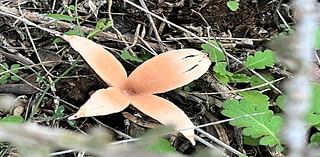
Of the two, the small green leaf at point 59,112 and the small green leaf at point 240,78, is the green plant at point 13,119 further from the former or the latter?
the small green leaf at point 240,78

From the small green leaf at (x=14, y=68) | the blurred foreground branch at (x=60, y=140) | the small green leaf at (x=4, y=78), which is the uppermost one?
the blurred foreground branch at (x=60, y=140)

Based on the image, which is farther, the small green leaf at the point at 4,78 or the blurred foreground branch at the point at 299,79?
the small green leaf at the point at 4,78

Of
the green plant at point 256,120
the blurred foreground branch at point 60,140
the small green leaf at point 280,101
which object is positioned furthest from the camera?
the small green leaf at point 280,101

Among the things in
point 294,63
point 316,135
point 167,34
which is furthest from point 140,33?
Answer: point 294,63

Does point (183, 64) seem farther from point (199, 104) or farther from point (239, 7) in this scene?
point (239, 7)

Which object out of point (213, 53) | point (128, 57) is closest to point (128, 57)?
point (128, 57)

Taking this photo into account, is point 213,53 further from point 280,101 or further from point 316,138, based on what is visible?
point 316,138

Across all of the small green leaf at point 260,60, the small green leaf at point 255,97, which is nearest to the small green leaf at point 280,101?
the small green leaf at point 255,97
